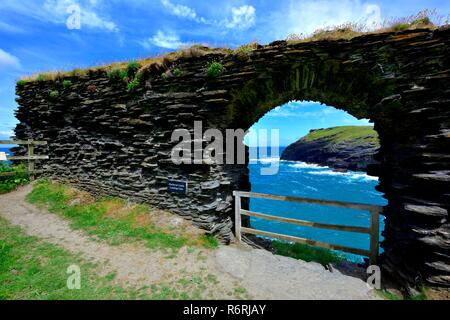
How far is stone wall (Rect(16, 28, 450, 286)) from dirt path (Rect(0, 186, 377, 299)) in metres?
1.41

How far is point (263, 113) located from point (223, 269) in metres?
5.51

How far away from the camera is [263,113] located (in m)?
8.95

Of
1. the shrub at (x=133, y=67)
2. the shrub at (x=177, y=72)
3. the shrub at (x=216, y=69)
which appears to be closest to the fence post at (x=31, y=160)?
the shrub at (x=133, y=67)

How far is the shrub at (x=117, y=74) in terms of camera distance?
394 inches

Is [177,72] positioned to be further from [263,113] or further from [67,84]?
[67,84]

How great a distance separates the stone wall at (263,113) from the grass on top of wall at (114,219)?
1.70 ft

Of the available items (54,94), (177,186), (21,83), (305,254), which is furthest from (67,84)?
(305,254)
